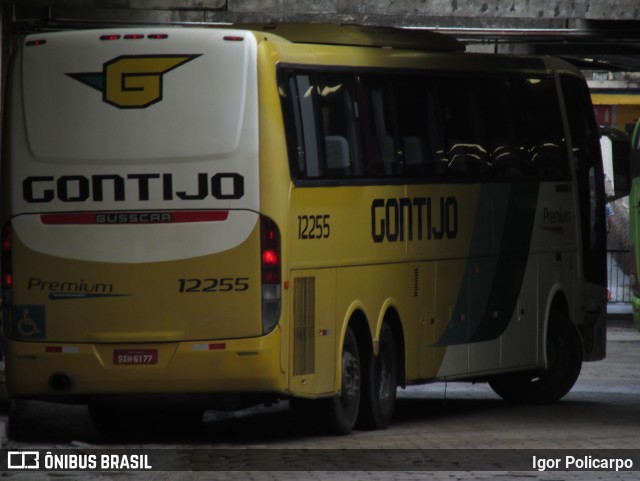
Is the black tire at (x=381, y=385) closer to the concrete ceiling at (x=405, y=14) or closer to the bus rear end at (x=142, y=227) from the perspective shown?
the bus rear end at (x=142, y=227)

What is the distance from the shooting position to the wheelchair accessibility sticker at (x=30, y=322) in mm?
14859

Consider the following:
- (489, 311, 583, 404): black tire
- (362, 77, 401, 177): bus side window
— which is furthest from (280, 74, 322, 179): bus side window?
(489, 311, 583, 404): black tire

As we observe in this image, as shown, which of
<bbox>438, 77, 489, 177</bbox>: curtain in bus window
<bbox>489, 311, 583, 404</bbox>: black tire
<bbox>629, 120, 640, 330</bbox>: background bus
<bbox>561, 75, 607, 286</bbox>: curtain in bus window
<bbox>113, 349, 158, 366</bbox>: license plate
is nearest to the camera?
<bbox>113, 349, 158, 366</bbox>: license plate

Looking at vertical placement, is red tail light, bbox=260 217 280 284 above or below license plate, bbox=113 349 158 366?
above

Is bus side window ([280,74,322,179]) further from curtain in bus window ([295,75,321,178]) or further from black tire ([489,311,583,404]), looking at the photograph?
black tire ([489,311,583,404])

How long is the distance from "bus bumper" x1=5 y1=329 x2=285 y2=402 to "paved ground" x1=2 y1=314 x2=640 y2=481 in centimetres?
46

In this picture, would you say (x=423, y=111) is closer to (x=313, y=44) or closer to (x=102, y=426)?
(x=313, y=44)

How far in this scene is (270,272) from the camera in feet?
47.7

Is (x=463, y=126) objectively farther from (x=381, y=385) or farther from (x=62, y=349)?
(x=62, y=349)

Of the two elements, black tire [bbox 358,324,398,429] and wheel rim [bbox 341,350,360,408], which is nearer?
wheel rim [bbox 341,350,360,408]

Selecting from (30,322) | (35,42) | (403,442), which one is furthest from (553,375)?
(35,42)

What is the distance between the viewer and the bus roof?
16.1 metres

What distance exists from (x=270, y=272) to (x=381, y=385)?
2.49 meters

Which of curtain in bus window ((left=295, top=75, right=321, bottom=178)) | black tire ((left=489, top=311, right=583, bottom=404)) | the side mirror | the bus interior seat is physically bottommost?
black tire ((left=489, top=311, right=583, bottom=404))
